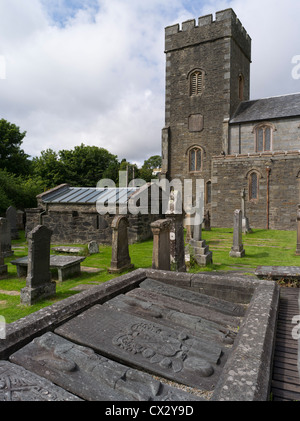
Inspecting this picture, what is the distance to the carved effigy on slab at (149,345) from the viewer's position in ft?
7.64

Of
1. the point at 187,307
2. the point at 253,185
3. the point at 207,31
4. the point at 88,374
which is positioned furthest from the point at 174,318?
the point at 207,31

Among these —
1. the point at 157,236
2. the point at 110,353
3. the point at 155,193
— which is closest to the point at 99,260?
the point at 157,236

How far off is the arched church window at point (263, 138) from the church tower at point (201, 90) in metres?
2.35

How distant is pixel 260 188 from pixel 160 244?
14.7 metres

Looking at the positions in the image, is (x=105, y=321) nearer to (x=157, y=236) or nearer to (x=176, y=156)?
(x=157, y=236)

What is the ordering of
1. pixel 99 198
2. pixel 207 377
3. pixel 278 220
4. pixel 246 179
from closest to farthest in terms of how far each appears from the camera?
1. pixel 207 377
2. pixel 99 198
3. pixel 278 220
4. pixel 246 179

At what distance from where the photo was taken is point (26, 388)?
6.43ft

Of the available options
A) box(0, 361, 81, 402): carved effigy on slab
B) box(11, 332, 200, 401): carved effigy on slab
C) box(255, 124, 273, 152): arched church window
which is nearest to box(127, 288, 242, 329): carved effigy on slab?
box(11, 332, 200, 401): carved effigy on slab

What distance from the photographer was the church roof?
21517 mm

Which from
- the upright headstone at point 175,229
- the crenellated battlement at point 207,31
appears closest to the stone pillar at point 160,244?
the upright headstone at point 175,229

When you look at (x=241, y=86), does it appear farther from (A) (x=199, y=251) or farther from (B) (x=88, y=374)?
(B) (x=88, y=374)

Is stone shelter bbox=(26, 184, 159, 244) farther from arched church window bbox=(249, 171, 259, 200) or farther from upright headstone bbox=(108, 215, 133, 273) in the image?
arched church window bbox=(249, 171, 259, 200)
